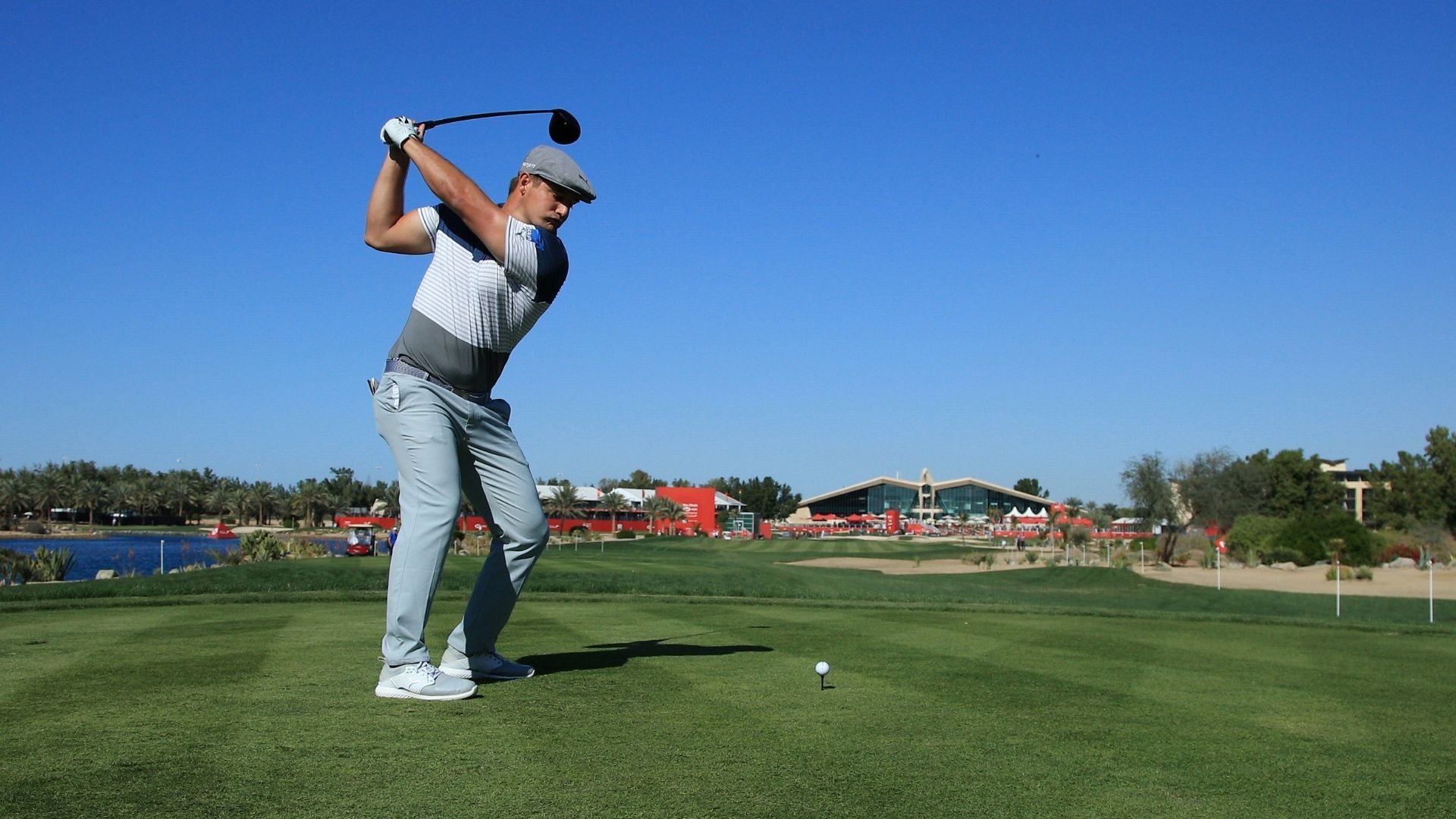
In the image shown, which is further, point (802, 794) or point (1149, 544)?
point (1149, 544)


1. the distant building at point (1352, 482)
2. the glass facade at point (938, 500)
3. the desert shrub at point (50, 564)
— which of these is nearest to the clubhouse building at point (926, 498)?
the glass facade at point (938, 500)

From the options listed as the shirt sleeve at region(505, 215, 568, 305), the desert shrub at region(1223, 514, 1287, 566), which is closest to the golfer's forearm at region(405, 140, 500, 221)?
the shirt sleeve at region(505, 215, 568, 305)

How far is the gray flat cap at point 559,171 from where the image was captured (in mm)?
5586

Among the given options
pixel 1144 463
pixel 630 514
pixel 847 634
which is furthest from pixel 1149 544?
pixel 630 514

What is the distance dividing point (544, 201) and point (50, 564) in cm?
2248

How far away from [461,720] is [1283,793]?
3.10m

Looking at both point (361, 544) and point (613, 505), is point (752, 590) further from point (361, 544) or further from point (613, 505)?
point (613, 505)

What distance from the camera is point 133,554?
4241 centimetres

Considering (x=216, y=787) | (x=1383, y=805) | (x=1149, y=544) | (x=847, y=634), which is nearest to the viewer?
(x=216, y=787)

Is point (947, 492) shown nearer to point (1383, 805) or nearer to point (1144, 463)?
point (1144, 463)

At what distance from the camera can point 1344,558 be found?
150 feet

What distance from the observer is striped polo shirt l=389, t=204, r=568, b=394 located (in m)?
5.42

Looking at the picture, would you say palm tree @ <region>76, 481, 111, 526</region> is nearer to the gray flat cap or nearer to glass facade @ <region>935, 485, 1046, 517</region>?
glass facade @ <region>935, 485, 1046, 517</region>

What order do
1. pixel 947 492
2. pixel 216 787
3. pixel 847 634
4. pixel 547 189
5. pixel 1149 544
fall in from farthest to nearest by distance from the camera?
1. pixel 947 492
2. pixel 1149 544
3. pixel 847 634
4. pixel 547 189
5. pixel 216 787
